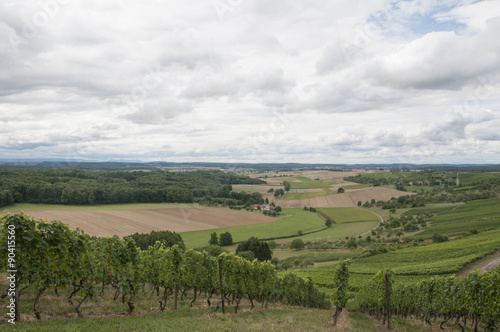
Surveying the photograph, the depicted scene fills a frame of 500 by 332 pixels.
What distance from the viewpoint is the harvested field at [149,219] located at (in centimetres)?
5441

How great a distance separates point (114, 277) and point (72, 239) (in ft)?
11.3

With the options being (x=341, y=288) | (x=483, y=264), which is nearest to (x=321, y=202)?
(x=483, y=264)

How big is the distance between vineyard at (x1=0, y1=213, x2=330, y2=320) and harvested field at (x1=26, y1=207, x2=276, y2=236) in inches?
1519

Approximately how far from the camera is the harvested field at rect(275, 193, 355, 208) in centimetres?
10275

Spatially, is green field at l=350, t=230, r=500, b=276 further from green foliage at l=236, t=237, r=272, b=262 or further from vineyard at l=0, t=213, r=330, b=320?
vineyard at l=0, t=213, r=330, b=320

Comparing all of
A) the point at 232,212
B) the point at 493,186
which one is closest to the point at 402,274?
the point at 232,212

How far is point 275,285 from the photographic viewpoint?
22.3m

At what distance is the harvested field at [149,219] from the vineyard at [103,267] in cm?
3859

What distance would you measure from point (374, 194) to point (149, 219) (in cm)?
8614

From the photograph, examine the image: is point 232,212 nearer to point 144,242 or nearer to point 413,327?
point 144,242

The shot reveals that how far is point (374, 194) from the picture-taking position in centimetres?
11212

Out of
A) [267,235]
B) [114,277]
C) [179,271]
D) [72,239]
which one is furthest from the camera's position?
[267,235]

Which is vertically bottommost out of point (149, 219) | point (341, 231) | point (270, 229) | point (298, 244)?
point (298, 244)

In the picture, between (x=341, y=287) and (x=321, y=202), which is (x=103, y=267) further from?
(x=321, y=202)
